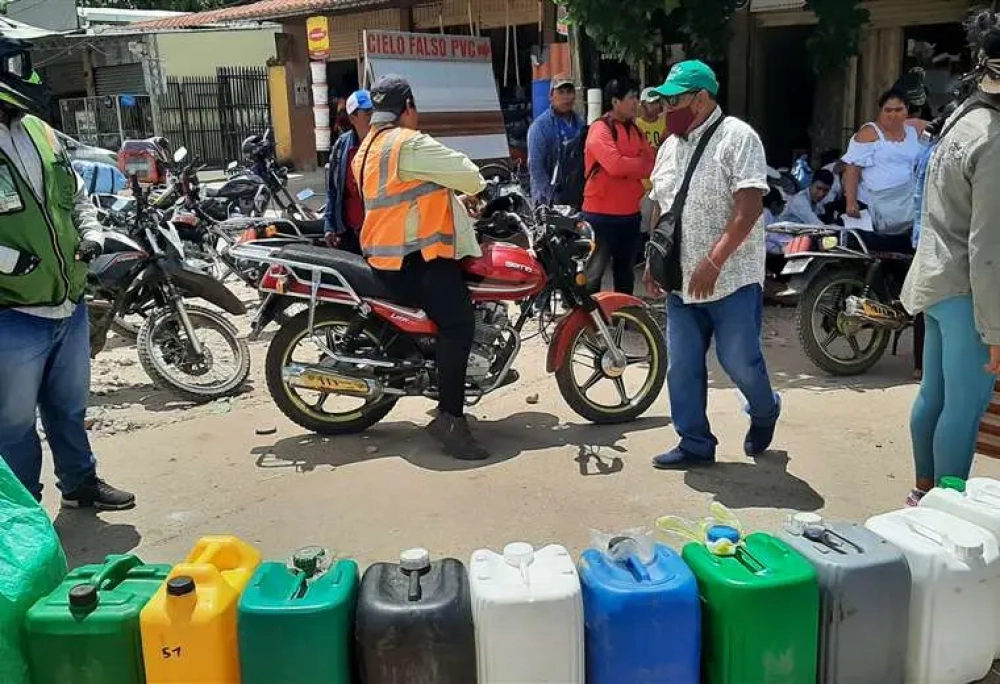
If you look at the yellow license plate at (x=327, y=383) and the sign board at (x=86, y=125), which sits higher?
the sign board at (x=86, y=125)

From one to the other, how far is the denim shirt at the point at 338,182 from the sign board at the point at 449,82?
3.07 meters

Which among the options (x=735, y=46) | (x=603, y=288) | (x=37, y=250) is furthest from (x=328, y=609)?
(x=735, y=46)

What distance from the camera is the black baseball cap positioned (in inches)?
172

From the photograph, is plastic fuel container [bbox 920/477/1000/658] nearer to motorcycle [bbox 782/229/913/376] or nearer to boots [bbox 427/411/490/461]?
boots [bbox 427/411/490/461]

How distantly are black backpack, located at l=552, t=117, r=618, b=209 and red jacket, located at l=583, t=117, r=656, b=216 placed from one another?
1.49 ft

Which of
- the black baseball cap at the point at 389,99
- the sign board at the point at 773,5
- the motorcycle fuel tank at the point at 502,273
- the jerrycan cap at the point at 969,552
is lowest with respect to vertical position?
the jerrycan cap at the point at 969,552

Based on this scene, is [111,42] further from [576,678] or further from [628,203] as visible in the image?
[576,678]

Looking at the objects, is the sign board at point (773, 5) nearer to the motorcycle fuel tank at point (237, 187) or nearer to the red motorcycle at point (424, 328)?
the red motorcycle at point (424, 328)

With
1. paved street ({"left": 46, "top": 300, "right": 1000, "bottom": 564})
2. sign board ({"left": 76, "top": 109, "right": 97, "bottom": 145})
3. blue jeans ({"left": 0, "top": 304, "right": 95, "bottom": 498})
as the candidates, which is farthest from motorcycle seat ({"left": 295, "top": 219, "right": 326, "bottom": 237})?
sign board ({"left": 76, "top": 109, "right": 97, "bottom": 145})

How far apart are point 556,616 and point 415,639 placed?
318 millimetres

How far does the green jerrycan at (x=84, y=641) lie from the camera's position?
211 cm

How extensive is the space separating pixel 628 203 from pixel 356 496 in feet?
11.2

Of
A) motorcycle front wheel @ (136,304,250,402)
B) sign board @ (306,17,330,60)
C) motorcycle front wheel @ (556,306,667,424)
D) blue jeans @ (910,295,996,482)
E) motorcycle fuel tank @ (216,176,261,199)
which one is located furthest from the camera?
sign board @ (306,17,330,60)

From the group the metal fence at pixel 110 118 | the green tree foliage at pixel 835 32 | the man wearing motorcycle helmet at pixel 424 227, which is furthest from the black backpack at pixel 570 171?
the metal fence at pixel 110 118
